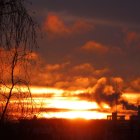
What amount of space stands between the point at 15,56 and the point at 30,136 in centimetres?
222

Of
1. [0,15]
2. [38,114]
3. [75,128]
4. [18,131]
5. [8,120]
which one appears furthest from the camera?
[75,128]

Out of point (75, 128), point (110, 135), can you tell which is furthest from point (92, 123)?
point (110, 135)

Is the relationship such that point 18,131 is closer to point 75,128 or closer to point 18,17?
point 18,17

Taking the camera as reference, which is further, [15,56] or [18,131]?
[18,131]

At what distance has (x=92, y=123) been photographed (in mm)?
75750

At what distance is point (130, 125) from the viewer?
5572 cm

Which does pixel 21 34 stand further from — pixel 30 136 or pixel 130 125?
pixel 130 125

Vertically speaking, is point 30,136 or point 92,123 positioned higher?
point 92,123

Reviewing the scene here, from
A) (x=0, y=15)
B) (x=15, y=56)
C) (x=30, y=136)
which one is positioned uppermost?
(x=0, y=15)

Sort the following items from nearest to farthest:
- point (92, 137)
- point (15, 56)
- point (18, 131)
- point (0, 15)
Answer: point (0, 15) → point (15, 56) → point (18, 131) → point (92, 137)

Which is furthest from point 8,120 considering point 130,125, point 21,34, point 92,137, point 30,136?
point 92,137

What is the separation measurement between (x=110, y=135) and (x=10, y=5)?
180ft

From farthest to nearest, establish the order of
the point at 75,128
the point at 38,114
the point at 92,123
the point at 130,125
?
1. the point at 92,123
2. the point at 75,128
3. the point at 130,125
4. the point at 38,114

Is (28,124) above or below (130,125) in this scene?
below
